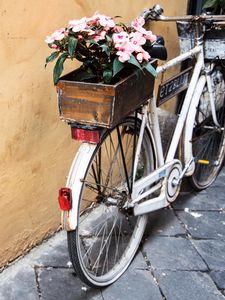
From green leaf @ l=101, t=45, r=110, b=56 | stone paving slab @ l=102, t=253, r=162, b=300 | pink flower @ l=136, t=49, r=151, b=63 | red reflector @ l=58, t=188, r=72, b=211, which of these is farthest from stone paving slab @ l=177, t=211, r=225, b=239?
green leaf @ l=101, t=45, r=110, b=56

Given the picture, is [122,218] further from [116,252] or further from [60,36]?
[60,36]

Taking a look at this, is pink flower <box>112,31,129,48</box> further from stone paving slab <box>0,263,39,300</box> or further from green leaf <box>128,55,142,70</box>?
stone paving slab <box>0,263,39,300</box>

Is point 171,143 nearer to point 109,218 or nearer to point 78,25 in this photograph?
point 109,218

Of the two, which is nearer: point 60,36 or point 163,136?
point 60,36

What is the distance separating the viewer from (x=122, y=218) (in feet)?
10.5

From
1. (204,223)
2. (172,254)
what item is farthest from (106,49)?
(204,223)

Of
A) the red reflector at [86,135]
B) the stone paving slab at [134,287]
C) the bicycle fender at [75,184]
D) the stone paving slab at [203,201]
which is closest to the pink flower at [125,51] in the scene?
the red reflector at [86,135]

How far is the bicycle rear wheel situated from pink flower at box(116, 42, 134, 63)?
1.42m

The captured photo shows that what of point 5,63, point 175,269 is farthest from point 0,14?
point 175,269

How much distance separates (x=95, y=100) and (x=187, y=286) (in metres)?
1.31

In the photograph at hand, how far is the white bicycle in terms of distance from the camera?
2.37 m

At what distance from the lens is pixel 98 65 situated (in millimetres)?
2189

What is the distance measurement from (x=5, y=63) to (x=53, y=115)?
515 mm

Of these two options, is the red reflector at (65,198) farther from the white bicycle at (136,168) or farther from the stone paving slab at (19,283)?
the stone paving slab at (19,283)
